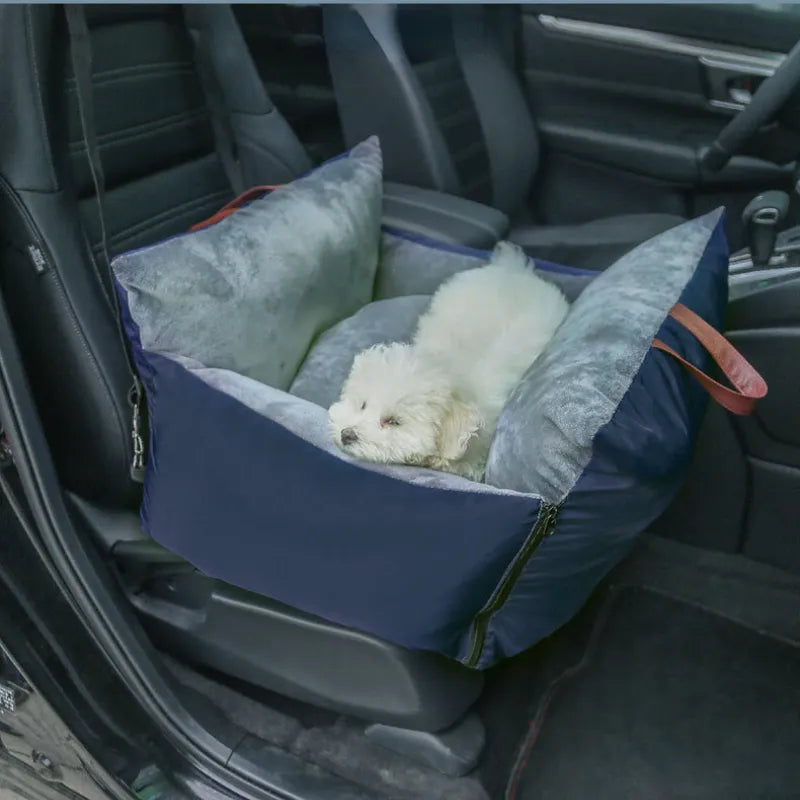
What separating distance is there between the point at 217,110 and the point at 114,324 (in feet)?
1.73

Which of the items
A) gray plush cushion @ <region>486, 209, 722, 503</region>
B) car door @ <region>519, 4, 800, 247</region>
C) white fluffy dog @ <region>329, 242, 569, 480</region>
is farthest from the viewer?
car door @ <region>519, 4, 800, 247</region>

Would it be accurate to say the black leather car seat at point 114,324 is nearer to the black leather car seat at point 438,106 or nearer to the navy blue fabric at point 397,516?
the navy blue fabric at point 397,516

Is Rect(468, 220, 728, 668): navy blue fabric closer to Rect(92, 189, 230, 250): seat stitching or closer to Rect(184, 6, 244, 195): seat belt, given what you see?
Rect(92, 189, 230, 250): seat stitching

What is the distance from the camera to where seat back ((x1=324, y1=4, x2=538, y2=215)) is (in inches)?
65.0

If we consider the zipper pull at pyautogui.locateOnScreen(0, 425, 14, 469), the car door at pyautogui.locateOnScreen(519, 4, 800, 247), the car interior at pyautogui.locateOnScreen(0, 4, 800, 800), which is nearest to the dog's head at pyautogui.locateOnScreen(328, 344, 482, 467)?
the car interior at pyautogui.locateOnScreen(0, 4, 800, 800)

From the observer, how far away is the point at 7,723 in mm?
1058

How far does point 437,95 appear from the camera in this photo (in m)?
1.77

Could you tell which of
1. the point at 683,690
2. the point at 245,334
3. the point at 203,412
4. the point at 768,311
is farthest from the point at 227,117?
Answer: the point at 683,690

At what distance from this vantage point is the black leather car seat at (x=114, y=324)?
951 mm

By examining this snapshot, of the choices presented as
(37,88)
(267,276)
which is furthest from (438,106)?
(37,88)

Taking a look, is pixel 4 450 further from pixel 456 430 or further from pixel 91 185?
pixel 456 430

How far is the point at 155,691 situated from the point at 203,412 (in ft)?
1.20

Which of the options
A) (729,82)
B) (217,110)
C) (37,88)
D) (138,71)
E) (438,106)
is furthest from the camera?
(729,82)

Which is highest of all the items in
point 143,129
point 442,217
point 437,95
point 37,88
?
point 37,88
